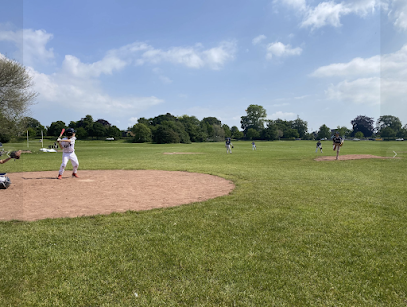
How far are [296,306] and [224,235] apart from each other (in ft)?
6.93

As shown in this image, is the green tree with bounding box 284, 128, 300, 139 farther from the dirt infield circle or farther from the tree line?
the dirt infield circle

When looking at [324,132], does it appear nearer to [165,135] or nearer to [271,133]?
[271,133]

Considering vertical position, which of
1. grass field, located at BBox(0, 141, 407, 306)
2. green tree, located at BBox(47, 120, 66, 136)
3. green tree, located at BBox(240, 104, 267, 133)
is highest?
green tree, located at BBox(240, 104, 267, 133)

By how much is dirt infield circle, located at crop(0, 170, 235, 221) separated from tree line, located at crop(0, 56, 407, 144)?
2680 centimetres

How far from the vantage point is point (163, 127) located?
8669 cm

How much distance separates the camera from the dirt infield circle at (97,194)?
6918 mm

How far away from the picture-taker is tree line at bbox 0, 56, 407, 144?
105ft

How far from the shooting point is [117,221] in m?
5.90

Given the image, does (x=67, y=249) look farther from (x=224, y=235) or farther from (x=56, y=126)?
(x=56, y=126)

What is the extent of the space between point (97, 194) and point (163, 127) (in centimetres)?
7909

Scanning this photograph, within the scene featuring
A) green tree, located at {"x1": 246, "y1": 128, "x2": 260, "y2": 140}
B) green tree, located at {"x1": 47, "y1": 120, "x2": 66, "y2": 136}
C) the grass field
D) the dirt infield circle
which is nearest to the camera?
the grass field

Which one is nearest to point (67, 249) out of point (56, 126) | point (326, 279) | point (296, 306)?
point (296, 306)

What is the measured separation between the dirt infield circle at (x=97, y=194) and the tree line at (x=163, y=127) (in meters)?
26.8

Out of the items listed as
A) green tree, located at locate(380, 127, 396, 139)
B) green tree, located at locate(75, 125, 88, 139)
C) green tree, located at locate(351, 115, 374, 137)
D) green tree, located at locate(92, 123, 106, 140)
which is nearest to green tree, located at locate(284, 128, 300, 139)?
green tree, located at locate(380, 127, 396, 139)
